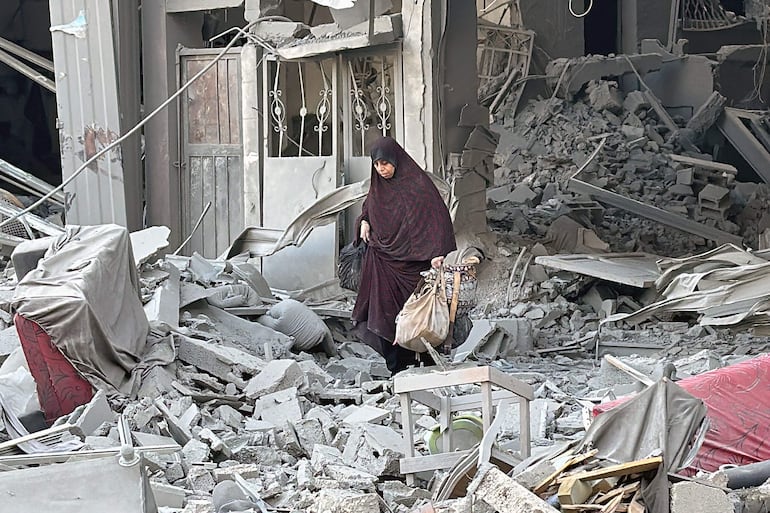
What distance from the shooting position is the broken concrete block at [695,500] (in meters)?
4.38

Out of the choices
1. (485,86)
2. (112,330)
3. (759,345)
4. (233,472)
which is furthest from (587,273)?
(485,86)

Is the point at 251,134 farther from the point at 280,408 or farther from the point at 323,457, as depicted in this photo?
the point at 323,457

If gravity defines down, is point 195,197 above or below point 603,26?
below

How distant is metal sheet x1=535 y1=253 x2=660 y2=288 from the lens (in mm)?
11430

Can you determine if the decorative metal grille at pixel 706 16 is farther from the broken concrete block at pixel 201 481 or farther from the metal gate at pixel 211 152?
the broken concrete block at pixel 201 481

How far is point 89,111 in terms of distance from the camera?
12.1 m

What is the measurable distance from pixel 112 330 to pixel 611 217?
10.2m

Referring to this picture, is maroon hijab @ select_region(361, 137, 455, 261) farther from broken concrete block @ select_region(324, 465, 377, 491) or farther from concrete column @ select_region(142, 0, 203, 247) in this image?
concrete column @ select_region(142, 0, 203, 247)

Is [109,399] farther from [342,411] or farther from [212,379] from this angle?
[342,411]

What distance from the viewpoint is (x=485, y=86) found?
19.7m

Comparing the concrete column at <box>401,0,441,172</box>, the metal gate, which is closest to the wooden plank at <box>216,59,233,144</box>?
the metal gate

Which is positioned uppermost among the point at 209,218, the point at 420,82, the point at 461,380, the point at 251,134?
the point at 420,82

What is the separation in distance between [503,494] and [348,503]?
1.91ft

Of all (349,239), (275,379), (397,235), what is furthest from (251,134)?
(275,379)
